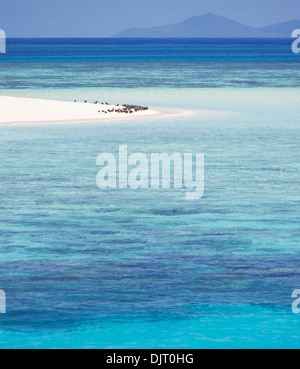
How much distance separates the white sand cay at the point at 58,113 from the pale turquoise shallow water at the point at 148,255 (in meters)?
8.19

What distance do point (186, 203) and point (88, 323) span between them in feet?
20.0

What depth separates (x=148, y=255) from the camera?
464 inches

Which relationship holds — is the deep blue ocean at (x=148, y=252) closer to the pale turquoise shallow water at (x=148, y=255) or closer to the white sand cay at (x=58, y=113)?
the pale turquoise shallow water at (x=148, y=255)

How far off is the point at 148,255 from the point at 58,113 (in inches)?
821

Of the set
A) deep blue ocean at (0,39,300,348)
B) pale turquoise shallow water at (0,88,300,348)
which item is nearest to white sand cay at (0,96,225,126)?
deep blue ocean at (0,39,300,348)

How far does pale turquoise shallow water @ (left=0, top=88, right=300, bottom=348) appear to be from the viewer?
9.30m

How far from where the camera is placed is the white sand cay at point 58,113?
1183 inches

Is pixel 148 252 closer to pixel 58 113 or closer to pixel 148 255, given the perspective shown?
pixel 148 255

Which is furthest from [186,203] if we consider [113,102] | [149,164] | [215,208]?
[113,102]

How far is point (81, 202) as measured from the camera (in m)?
15.2

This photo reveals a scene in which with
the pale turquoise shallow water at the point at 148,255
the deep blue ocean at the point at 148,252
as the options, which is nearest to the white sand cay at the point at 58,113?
the deep blue ocean at the point at 148,252

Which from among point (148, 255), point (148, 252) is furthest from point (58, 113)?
point (148, 255)

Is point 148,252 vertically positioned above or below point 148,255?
above
